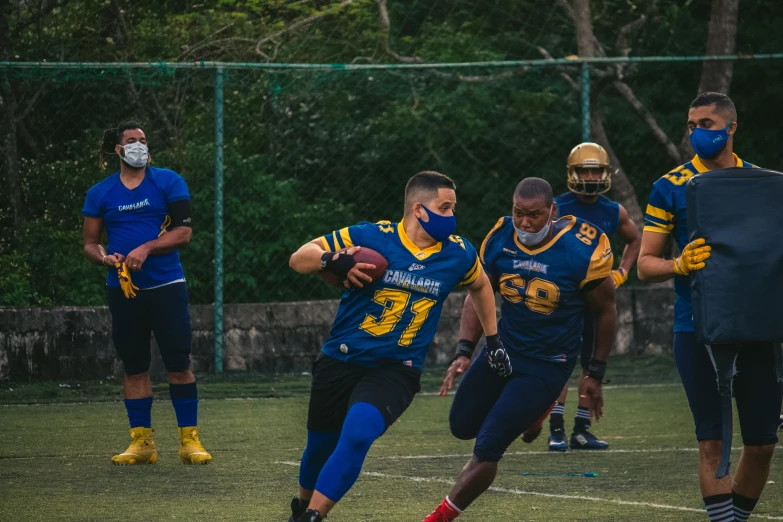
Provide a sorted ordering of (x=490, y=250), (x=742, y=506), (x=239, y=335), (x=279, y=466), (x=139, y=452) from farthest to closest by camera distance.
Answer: (x=239, y=335) → (x=139, y=452) → (x=279, y=466) → (x=490, y=250) → (x=742, y=506)

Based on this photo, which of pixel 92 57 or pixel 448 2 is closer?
pixel 92 57

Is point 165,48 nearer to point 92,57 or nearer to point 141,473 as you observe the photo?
point 92,57

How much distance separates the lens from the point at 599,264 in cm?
727

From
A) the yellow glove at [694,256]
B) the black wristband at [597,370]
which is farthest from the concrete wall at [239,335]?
the yellow glove at [694,256]

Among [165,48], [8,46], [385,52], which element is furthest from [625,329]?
[8,46]

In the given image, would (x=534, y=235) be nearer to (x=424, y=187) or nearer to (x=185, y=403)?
(x=424, y=187)

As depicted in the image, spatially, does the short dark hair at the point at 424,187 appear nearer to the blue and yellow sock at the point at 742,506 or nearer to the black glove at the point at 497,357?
the black glove at the point at 497,357

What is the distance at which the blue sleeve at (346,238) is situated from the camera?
20.9ft

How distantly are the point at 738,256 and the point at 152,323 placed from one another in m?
4.70

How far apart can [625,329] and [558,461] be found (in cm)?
637

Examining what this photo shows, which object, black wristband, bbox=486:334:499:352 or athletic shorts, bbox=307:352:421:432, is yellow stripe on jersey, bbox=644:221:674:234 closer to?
black wristband, bbox=486:334:499:352

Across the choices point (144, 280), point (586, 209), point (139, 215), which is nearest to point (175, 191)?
point (139, 215)

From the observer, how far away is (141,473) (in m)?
8.62

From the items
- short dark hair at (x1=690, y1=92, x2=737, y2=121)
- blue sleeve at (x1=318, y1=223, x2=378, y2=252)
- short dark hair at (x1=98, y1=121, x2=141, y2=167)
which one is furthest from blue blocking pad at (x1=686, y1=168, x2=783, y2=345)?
short dark hair at (x1=98, y1=121, x2=141, y2=167)
